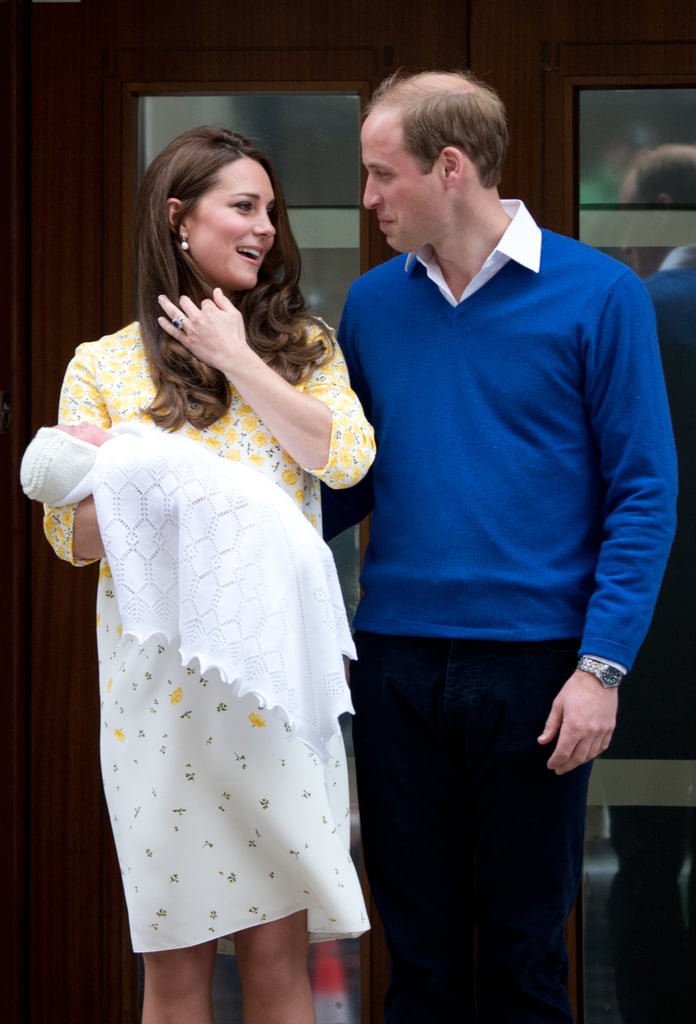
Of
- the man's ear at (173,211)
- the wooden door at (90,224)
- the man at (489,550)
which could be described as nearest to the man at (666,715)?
the wooden door at (90,224)

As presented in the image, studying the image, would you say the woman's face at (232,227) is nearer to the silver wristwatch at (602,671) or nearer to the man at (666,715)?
the silver wristwatch at (602,671)

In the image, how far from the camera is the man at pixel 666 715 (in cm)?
267

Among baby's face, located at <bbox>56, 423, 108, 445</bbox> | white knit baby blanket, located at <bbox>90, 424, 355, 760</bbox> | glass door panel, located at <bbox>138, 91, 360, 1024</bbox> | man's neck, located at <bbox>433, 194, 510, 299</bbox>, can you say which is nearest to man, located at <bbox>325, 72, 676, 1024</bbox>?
man's neck, located at <bbox>433, 194, 510, 299</bbox>

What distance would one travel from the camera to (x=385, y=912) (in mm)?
2094

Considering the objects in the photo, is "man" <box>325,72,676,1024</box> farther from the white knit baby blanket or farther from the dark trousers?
the white knit baby blanket

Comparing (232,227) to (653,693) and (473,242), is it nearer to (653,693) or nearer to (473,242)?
(473,242)

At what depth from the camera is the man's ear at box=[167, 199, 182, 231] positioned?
198 centimetres

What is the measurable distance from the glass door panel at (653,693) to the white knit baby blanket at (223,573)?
3.63 feet

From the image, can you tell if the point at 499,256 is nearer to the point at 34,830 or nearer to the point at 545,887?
the point at 545,887

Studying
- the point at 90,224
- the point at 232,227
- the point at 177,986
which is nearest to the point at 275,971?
the point at 177,986

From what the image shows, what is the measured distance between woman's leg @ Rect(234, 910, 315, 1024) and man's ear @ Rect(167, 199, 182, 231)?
0.99 metres

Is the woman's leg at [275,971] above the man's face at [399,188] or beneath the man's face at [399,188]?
beneath

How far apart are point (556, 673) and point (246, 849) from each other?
50cm

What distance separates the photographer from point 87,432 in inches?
71.3
